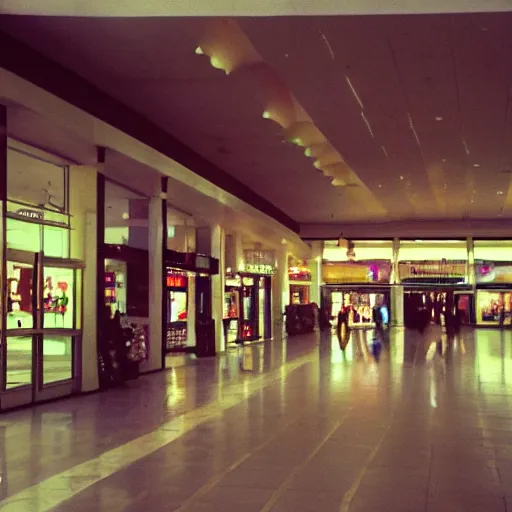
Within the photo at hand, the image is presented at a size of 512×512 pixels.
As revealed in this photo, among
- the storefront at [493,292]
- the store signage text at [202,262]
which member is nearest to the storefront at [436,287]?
the storefront at [493,292]

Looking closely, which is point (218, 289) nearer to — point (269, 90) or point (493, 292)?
point (269, 90)

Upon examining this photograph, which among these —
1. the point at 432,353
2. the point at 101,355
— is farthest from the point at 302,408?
the point at 432,353

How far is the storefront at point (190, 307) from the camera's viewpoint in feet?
67.9

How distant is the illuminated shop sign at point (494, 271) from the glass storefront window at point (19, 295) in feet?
105

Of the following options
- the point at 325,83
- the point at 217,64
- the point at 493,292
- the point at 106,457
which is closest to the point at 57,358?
the point at 217,64

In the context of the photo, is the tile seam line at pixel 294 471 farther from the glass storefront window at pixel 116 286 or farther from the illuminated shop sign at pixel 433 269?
the illuminated shop sign at pixel 433 269

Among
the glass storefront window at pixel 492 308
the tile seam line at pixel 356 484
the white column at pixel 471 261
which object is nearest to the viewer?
the tile seam line at pixel 356 484

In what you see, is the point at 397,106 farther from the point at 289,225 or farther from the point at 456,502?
the point at 289,225

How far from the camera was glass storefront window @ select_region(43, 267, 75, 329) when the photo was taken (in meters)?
12.1

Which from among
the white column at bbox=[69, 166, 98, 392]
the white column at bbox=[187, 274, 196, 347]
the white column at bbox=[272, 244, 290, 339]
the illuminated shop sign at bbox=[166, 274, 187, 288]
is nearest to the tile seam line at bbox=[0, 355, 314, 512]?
the white column at bbox=[69, 166, 98, 392]

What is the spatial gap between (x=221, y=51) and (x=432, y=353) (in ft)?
42.8

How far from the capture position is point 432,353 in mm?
21906

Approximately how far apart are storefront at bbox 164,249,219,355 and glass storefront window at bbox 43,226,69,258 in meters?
7.72

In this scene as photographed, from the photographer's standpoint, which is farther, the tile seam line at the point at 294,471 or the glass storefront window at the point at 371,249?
the glass storefront window at the point at 371,249
